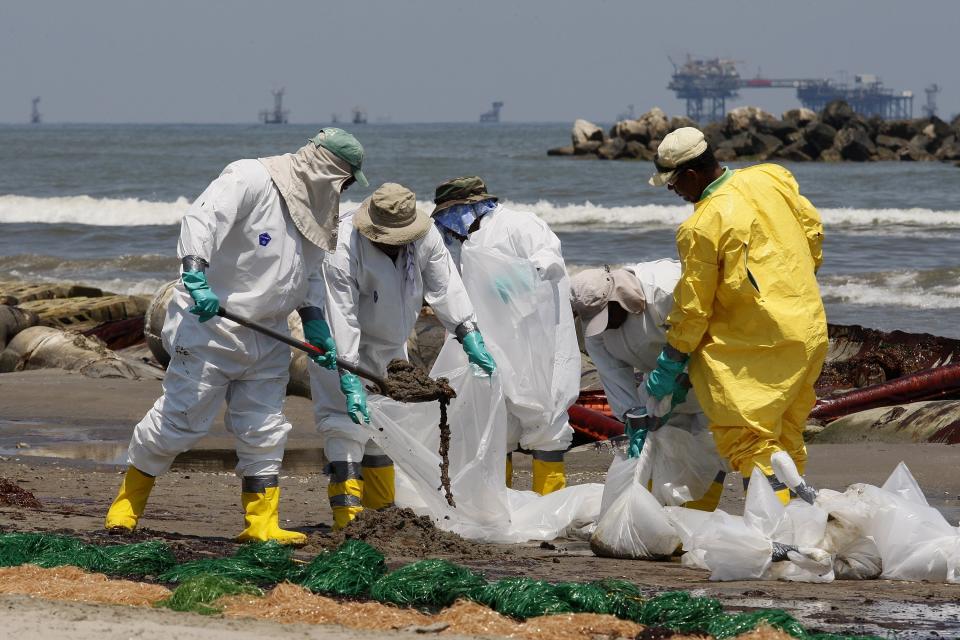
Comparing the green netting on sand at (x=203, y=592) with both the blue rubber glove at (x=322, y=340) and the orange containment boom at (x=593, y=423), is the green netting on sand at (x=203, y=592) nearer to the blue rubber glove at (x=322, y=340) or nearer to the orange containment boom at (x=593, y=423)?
the blue rubber glove at (x=322, y=340)

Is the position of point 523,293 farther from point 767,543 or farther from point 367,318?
point 767,543

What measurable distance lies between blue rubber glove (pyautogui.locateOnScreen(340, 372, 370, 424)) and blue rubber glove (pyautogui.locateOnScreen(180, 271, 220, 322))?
2.64 ft

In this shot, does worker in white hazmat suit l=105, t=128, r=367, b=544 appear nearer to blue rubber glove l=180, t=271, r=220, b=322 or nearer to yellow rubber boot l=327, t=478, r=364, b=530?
blue rubber glove l=180, t=271, r=220, b=322

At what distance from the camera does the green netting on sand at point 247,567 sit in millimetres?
4676

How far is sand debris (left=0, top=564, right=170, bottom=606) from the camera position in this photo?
170 inches

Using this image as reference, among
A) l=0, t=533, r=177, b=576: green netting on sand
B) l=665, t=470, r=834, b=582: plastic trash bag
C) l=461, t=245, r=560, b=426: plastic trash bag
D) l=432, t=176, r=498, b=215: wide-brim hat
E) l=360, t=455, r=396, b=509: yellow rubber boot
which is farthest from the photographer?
l=432, t=176, r=498, b=215: wide-brim hat

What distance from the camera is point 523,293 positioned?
6750 millimetres

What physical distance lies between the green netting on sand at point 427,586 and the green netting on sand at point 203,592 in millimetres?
403

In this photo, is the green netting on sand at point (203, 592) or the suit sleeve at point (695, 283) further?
the suit sleeve at point (695, 283)

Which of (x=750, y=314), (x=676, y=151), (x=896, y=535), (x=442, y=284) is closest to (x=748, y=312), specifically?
(x=750, y=314)

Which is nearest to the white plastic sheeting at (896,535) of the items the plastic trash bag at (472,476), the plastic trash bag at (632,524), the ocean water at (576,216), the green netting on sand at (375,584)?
the plastic trash bag at (632,524)

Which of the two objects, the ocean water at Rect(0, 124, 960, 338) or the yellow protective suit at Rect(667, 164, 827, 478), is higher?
the yellow protective suit at Rect(667, 164, 827, 478)

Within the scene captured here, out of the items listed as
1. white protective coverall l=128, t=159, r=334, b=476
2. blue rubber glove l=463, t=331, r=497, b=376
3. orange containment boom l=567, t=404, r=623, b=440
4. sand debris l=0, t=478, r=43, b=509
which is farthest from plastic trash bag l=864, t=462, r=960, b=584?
sand debris l=0, t=478, r=43, b=509

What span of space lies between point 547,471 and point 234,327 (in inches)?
78.2
